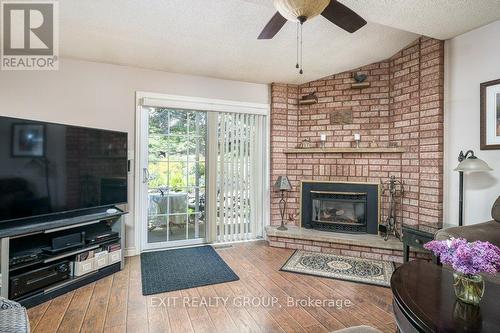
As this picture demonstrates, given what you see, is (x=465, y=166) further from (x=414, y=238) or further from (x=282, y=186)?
(x=282, y=186)

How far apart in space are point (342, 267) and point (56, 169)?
121 inches

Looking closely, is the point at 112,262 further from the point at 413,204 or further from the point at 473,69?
the point at 473,69

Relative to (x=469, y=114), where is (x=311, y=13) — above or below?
above

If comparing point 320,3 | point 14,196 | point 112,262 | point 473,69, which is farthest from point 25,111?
point 473,69

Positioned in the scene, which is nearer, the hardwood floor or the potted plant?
the potted plant

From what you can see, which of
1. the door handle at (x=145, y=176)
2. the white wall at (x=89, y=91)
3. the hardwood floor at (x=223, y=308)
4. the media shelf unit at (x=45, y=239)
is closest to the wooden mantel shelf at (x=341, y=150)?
the white wall at (x=89, y=91)

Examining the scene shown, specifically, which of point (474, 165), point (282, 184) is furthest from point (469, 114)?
point (282, 184)

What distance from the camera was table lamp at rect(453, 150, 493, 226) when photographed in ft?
7.70

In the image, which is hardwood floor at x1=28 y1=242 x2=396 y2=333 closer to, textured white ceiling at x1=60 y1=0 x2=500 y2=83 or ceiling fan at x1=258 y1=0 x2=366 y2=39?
ceiling fan at x1=258 y1=0 x2=366 y2=39

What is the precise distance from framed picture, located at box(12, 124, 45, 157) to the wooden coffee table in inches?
114

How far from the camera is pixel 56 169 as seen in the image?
2.55m

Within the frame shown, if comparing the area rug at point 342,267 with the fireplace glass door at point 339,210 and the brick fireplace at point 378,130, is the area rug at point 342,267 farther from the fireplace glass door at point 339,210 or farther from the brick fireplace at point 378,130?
the brick fireplace at point 378,130

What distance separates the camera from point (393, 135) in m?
3.55

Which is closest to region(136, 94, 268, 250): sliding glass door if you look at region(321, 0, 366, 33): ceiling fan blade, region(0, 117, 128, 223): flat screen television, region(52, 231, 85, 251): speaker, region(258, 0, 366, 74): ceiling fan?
region(0, 117, 128, 223): flat screen television
